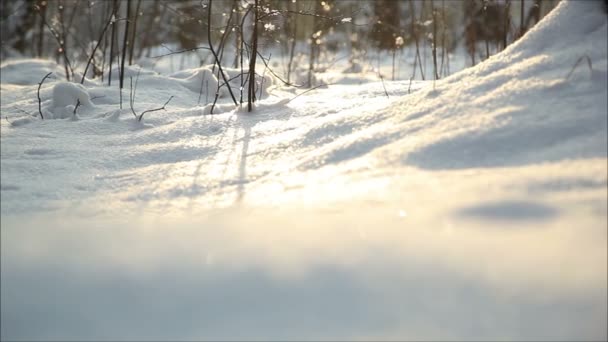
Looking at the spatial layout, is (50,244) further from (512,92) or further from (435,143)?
(512,92)

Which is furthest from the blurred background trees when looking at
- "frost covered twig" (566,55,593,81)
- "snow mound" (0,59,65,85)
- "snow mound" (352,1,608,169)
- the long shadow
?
the long shadow

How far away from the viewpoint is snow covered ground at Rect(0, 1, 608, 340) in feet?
A: 2.96

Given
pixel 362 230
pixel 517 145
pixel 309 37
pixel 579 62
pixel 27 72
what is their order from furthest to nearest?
pixel 309 37 < pixel 27 72 < pixel 579 62 < pixel 517 145 < pixel 362 230

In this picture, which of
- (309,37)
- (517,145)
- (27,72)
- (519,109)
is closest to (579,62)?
(519,109)

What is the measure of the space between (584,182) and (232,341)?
2.19 ft

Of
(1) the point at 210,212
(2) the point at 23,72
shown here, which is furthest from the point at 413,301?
(2) the point at 23,72

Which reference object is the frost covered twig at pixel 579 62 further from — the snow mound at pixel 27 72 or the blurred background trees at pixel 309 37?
the snow mound at pixel 27 72

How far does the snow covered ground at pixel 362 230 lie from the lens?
90cm

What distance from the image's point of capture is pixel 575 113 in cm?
119

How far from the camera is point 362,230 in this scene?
3.28ft

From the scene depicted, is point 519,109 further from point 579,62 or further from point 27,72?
point 27,72

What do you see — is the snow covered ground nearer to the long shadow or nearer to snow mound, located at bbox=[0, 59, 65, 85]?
the long shadow

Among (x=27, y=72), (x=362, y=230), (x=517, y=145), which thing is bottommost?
(x=362, y=230)

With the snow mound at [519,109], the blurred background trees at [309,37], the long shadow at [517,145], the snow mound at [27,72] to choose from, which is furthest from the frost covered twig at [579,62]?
the snow mound at [27,72]
